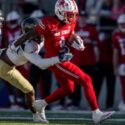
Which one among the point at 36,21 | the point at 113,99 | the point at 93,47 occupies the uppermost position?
the point at 36,21

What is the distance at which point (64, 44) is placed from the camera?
398 inches

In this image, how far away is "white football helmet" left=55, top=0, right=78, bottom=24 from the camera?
32.9 feet

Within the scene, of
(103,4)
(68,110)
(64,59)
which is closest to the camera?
(64,59)

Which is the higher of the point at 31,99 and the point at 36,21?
the point at 36,21

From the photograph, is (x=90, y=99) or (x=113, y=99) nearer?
(x=90, y=99)

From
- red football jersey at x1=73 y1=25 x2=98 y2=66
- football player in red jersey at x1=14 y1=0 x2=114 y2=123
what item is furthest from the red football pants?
red football jersey at x1=73 y1=25 x2=98 y2=66

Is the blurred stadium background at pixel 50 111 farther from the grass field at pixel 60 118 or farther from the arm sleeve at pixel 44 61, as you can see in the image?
the arm sleeve at pixel 44 61

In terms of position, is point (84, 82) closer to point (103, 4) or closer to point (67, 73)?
point (67, 73)

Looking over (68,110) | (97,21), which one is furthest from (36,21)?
(97,21)

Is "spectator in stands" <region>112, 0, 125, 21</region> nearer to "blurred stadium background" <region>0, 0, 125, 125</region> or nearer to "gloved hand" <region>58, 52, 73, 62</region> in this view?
"blurred stadium background" <region>0, 0, 125, 125</region>

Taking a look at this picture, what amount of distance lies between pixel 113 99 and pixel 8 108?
1.55 meters

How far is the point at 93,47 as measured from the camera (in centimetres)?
1265

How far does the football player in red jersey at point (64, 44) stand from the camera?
980cm

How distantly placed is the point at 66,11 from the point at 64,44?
0.38m
